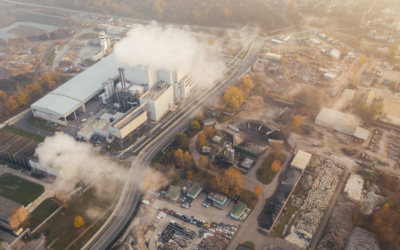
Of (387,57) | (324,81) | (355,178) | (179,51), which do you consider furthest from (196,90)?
(387,57)

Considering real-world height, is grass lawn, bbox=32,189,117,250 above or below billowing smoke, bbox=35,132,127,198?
below

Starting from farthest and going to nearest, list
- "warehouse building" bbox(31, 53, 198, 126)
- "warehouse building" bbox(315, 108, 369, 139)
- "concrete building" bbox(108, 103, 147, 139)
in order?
"warehouse building" bbox(31, 53, 198, 126)
"warehouse building" bbox(315, 108, 369, 139)
"concrete building" bbox(108, 103, 147, 139)

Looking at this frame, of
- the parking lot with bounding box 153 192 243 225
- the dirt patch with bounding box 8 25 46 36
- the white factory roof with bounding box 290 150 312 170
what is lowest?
the parking lot with bounding box 153 192 243 225

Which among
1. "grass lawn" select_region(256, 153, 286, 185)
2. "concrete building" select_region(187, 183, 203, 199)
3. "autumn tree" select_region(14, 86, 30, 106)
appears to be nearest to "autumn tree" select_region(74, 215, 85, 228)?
"concrete building" select_region(187, 183, 203, 199)

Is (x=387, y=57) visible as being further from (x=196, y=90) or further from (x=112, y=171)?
(x=112, y=171)

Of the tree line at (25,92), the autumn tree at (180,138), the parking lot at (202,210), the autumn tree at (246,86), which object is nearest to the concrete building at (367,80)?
the autumn tree at (246,86)

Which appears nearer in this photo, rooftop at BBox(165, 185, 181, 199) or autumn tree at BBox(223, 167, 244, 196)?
rooftop at BBox(165, 185, 181, 199)

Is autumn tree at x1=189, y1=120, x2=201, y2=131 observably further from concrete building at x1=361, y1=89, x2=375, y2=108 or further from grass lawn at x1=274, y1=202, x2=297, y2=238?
concrete building at x1=361, y1=89, x2=375, y2=108
